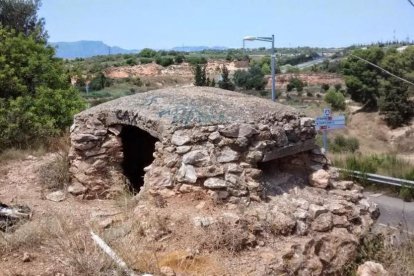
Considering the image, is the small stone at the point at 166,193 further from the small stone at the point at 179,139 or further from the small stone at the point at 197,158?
the small stone at the point at 179,139

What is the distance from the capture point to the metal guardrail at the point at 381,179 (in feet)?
39.2

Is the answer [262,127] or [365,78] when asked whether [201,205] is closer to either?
[262,127]

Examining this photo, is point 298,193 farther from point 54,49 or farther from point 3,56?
→ point 54,49

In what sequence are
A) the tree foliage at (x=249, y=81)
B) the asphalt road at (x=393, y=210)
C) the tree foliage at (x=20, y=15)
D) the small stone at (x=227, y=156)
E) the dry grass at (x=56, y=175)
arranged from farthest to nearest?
the tree foliage at (x=249, y=81) → the tree foliage at (x=20, y=15) → the asphalt road at (x=393, y=210) → the dry grass at (x=56, y=175) → the small stone at (x=227, y=156)

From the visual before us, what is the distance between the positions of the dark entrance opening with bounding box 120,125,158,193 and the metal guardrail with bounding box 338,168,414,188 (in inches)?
208

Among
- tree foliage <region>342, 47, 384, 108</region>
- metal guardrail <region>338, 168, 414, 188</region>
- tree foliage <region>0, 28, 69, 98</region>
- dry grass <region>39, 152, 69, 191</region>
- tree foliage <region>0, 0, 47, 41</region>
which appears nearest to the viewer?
dry grass <region>39, 152, 69, 191</region>

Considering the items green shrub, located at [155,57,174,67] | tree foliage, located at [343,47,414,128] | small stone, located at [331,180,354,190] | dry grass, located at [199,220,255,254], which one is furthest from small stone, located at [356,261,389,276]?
green shrub, located at [155,57,174,67]

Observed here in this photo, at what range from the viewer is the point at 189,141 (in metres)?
6.24

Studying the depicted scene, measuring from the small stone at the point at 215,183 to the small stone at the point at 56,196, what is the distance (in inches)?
96.7

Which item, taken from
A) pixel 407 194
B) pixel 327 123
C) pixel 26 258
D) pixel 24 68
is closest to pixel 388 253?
pixel 26 258

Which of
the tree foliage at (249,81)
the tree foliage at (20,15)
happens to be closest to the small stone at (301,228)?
the tree foliage at (20,15)

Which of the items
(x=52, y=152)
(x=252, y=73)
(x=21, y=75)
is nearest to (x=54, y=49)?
(x=21, y=75)

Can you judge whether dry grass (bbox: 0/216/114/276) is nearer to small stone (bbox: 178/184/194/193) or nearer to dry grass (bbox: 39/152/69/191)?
small stone (bbox: 178/184/194/193)

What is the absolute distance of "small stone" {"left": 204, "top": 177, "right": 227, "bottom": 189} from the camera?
5945 millimetres
